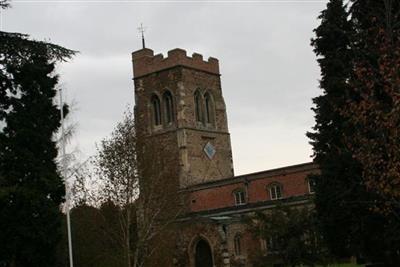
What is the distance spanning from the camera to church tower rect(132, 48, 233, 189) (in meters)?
56.6

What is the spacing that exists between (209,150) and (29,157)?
35382mm

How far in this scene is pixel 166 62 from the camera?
59406mm

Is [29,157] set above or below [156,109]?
below

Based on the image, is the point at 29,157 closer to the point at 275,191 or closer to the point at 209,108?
the point at 275,191

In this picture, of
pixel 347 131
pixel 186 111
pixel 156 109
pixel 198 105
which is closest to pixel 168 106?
pixel 156 109

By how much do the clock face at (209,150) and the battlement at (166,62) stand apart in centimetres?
735

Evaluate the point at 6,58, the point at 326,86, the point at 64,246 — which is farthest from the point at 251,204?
the point at 6,58

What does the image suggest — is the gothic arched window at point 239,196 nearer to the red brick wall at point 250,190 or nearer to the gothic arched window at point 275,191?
the red brick wall at point 250,190

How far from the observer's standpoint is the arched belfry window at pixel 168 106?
192 ft

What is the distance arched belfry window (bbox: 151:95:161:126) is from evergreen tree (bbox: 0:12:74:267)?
3342 cm

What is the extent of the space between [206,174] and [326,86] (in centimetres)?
3455

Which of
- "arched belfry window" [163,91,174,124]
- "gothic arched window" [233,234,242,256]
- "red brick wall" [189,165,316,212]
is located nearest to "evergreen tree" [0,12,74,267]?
"gothic arched window" [233,234,242,256]

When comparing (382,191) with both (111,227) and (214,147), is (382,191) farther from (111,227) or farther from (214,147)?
(214,147)

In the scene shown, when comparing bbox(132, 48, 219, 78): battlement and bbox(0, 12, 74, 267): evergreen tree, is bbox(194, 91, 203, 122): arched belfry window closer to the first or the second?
bbox(132, 48, 219, 78): battlement
